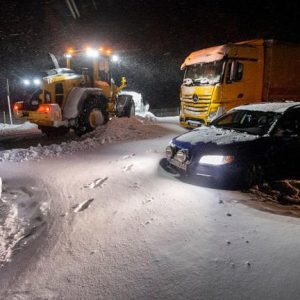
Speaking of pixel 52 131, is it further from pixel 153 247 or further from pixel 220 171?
pixel 153 247

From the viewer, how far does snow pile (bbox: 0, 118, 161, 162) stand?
27.3 feet

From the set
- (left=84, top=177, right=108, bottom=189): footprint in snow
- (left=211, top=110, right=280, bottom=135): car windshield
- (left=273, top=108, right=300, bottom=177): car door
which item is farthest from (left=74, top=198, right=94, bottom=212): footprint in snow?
(left=273, top=108, right=300, bottom=177): car door

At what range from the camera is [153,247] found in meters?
3.75

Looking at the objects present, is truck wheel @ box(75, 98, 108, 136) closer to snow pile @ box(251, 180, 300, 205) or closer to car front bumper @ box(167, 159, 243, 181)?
car front bumper @ box(167, 159, 243, 181)

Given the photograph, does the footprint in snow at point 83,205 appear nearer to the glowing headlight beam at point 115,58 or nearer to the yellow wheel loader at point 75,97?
the yellow wheel loader at point 75,97

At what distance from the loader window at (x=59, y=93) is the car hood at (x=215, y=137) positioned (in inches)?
257

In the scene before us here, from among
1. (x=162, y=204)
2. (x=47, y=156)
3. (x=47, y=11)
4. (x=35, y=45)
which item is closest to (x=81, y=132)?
(x=47, y=156)

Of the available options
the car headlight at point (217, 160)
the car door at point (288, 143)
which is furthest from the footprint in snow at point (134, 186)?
the car door at point (288, 143)

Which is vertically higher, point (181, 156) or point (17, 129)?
point (181, 156)

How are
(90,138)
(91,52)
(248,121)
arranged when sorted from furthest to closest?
(91,52), (90,138), (248,121)

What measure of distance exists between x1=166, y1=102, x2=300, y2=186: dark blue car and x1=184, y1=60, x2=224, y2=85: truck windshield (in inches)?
195

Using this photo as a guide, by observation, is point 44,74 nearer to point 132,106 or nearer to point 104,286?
point 132,106

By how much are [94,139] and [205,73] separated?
4799 millimetres

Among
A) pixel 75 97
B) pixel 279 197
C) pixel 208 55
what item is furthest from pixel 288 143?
pixel 75 97
